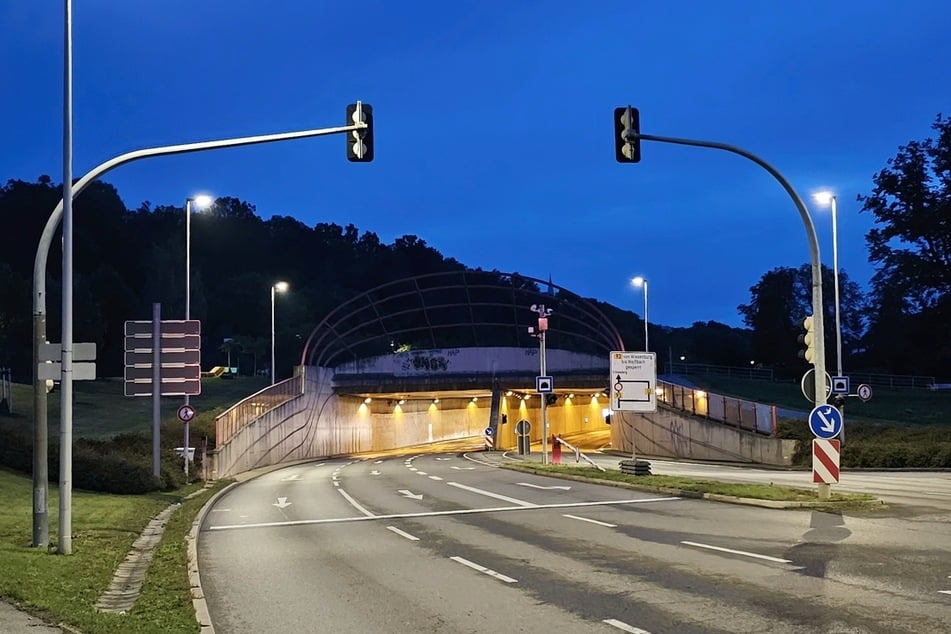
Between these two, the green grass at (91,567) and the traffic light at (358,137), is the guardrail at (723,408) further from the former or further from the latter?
the traffic light at (358,137)

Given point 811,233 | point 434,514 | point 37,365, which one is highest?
point 811,233

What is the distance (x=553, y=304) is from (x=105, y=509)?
6082cm

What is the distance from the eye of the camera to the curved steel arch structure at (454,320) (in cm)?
6918

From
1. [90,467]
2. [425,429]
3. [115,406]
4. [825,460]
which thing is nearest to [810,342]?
[825,460]

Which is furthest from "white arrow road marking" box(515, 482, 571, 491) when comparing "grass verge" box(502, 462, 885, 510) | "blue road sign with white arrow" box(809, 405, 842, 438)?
"blue road sign with white arrow" box(809, 405, 842, 438)

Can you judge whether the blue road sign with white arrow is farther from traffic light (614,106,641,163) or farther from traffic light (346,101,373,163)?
traffic light (346,101,373,163)

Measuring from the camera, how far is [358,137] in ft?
51.7

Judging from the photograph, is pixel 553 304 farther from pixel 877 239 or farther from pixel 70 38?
pixel 70 38

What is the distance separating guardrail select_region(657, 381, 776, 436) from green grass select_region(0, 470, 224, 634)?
29.6m

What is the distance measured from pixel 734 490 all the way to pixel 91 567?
14.2 meters

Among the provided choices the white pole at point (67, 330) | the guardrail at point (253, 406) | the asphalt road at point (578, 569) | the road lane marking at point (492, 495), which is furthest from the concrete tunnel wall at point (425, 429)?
the white pole at point (67, 330)

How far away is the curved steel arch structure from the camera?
69181 mm

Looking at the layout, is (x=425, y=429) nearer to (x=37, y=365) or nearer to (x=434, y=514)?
(x=434, y=514)

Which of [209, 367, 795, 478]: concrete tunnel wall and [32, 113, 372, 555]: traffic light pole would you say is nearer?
[32, 113, 372, 555]: traffic light pole
